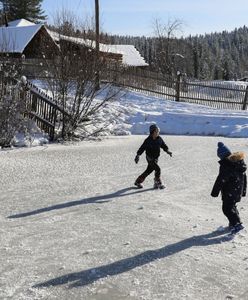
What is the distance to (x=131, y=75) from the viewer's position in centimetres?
2858

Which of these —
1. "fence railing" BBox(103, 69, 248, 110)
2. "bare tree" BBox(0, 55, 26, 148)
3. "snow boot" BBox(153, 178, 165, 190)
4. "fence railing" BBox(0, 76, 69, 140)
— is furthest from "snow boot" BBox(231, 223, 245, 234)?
"fence railing" BBox(103, 69, 248, 110)

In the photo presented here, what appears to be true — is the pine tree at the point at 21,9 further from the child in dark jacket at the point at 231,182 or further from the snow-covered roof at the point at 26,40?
the child in dark jacket at the point at 231,182

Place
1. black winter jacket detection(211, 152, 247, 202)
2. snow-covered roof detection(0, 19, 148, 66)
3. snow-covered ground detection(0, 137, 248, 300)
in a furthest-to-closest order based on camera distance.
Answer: snow-covered roof detection(0, 19, 148, 66) → black winter jacket detection(211, 152, 247, 202) → snow-covered ground detection(0, 137, 248, 300)

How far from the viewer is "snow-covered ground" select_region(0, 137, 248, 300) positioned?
17.3 feet

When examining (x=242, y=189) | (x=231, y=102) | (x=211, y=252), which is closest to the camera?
(x=211, y=252)

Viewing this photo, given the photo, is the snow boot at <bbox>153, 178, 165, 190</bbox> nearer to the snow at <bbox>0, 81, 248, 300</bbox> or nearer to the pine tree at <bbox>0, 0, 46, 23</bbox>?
the snow at <bbox>0, 81, 248, 300</bbox>

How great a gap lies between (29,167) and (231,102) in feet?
62.2

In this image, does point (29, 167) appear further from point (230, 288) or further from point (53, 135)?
point (230, 288)

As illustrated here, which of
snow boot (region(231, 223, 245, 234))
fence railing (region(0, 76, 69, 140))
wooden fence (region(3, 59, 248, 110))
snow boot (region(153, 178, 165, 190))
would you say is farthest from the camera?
wooden fence (region(3, 59, 248, 110))

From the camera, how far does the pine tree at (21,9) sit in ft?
193

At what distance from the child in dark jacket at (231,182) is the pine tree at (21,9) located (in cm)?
5474

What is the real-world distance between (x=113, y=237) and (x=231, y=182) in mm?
1761

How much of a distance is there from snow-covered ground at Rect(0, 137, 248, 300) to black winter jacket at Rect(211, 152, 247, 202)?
563 millimetres

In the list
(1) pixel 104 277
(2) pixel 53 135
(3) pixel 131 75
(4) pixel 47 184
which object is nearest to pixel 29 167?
(4) pixel 47 184
